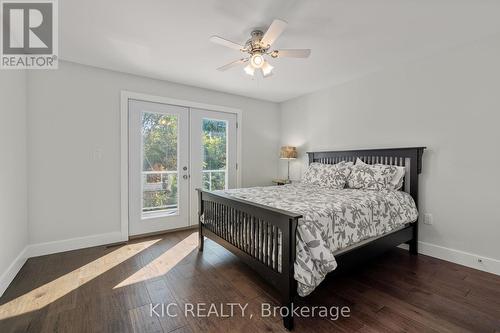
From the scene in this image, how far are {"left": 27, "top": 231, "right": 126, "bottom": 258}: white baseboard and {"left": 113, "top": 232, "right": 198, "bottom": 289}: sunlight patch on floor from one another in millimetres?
906

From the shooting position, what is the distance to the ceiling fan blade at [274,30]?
1.79m

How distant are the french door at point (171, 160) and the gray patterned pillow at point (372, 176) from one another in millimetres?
2165

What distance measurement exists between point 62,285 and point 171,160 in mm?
2033

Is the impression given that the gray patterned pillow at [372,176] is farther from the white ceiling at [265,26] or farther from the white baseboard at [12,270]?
the white baseboard at [12,270]

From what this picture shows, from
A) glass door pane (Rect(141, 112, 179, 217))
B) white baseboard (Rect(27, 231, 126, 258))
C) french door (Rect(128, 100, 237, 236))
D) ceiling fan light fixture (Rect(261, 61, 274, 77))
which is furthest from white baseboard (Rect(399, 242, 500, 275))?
white baseboard (Rect(27, 231, 126, 258))

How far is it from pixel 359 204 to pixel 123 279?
94.1 inches

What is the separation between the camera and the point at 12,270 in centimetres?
221

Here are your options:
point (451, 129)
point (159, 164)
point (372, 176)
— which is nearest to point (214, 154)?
point (159, 164)

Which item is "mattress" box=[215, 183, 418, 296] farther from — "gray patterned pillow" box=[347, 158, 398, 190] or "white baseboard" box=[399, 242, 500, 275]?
"white baseboard" box=[399, 242, 500, 275]

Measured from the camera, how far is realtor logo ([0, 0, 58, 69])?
1.95 meters

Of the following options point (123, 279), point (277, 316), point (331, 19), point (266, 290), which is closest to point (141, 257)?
point (123, 279)

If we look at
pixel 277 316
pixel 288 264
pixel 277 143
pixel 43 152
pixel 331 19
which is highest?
pixel 331 19

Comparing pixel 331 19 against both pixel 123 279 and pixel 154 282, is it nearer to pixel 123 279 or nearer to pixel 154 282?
pixel 154 282

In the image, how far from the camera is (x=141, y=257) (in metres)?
2.74
